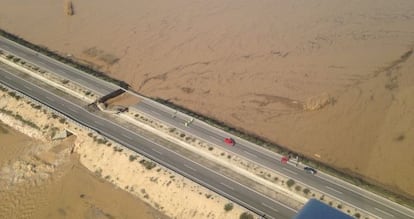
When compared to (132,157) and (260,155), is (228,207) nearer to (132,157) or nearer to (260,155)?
(260,155)

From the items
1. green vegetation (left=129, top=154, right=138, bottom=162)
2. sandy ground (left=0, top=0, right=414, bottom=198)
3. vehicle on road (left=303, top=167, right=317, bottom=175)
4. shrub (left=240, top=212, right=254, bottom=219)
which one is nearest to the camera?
shrub (left=240, top=212, right=254, bottom=219)

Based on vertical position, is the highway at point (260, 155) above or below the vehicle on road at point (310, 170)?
below

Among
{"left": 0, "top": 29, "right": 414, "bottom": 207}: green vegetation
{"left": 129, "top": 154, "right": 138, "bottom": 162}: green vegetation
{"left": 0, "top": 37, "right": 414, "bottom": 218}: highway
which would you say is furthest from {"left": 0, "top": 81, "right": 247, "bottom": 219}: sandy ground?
{"left": 0, "top": 29, "right": 414, "bottom": 207}: green vegetation

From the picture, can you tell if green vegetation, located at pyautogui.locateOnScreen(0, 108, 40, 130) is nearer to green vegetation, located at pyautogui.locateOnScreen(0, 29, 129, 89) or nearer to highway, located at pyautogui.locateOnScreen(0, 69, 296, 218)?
highway, located at pyautogui.locateOnScreen(0, 69, 296, 218)

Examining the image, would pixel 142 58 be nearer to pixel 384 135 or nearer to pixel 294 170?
Answer: pixel 294 170

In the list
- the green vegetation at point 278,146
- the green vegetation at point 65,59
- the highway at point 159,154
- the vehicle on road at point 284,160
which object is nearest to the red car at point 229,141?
the green vegetation at point 278,146

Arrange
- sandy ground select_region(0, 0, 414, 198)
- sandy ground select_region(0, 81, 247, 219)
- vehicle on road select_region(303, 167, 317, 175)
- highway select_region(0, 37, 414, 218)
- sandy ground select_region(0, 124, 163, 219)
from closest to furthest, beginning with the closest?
1. highway select_region(0, 37, 414, 218)
2. sandy ground select_region(0, 81, 247, 219)
3. sandy ground select_region(0, 124, 163, 219)
4. vehicle on road select_region(303, 167, 317, 175)
5. sandy ground select_region(0, 0, 414, 198)

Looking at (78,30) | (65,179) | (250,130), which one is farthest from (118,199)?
(78,30)

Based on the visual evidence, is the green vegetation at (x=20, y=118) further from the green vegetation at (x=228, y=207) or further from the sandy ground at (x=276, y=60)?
the green vegetation at (x=228, y=207)
